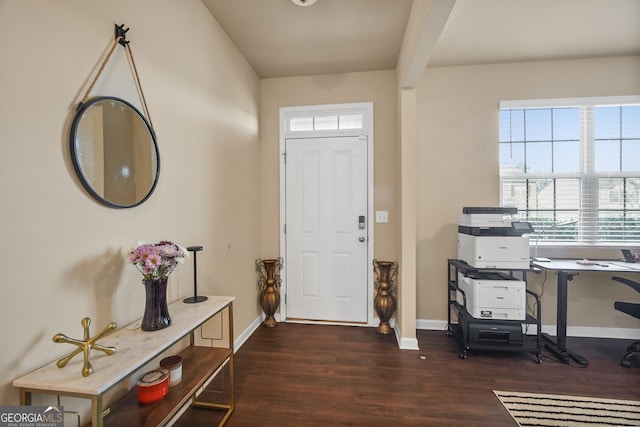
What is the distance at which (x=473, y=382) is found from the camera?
2.07 meters

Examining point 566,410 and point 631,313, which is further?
point 631,313

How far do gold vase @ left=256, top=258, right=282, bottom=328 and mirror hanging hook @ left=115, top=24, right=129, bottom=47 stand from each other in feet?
7.23

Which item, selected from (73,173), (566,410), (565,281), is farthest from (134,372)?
(565,281)

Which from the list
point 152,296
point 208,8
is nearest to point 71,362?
point 152,296

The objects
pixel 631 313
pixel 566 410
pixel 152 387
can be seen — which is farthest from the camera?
pixel 631 313

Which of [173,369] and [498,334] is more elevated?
[173,369]

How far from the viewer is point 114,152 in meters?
1.30

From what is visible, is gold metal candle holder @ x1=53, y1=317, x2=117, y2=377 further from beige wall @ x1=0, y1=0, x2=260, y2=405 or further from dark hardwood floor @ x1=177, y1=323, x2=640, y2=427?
dark hardwood floor @ x1=177, y1=323, x2=640, y2=427

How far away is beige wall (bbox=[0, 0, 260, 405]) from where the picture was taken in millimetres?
935

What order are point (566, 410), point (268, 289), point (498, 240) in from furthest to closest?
1. point (268, 289)
2. point (498, 240)
3. point (566, 410)

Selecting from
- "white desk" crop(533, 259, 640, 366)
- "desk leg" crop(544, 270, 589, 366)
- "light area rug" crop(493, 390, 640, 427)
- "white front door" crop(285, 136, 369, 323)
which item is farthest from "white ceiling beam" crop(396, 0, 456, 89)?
"light area rug" crop(493, 390, 640, 427)

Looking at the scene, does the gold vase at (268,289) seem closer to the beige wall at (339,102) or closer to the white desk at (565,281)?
the beige wall at (339,102)

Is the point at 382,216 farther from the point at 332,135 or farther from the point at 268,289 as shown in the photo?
the point at 268,289

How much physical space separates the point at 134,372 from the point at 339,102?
2992 millimetres
